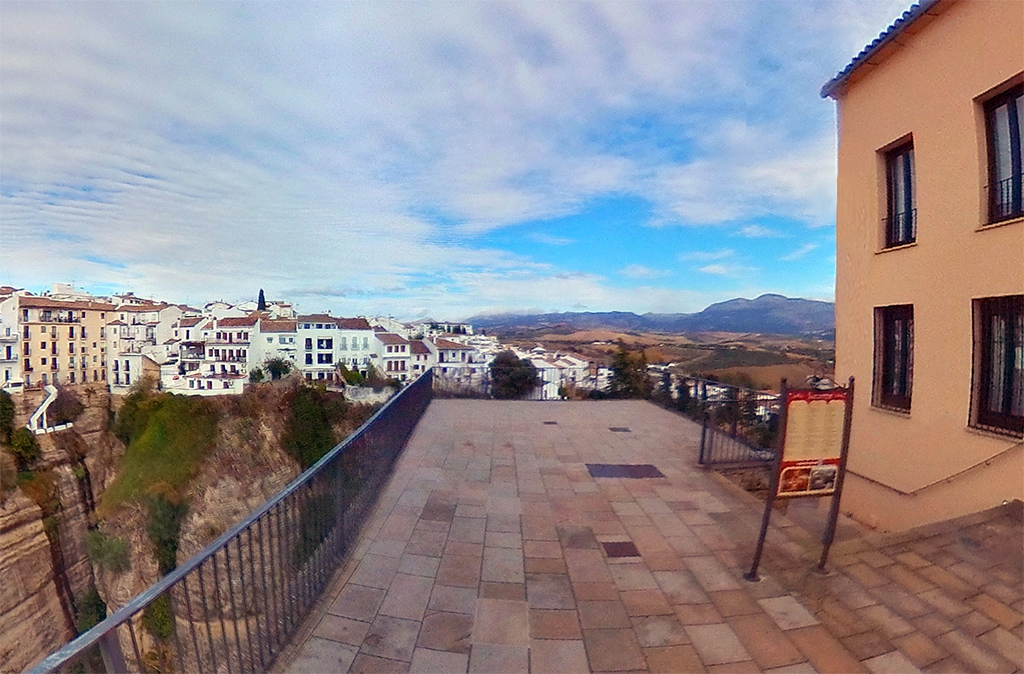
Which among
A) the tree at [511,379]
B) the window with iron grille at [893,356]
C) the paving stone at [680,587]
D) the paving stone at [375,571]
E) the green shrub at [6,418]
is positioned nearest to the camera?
the paving stone at [680,587]

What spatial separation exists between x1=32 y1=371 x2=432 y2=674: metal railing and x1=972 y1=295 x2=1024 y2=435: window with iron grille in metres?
6.07

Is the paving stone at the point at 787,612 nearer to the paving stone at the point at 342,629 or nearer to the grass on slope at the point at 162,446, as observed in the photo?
the paving stone at the point at 342,629

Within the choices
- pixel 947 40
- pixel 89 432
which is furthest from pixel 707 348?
pixel 89 432

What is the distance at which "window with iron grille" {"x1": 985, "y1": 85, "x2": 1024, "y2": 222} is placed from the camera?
4168 millimetres

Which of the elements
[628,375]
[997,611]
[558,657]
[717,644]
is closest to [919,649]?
[997,611]

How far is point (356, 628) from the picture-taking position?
7.97ft

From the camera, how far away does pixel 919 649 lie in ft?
7.30

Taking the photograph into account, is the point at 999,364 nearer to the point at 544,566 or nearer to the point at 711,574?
the point at 711,574

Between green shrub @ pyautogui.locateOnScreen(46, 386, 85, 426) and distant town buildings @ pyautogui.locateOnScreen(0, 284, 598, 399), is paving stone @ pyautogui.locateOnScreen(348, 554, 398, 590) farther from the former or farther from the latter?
green shrub @ pyautogui.locateOnScreen(46, 386, 85, 426)

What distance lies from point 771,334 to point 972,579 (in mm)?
5794

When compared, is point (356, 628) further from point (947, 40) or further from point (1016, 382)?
point (947, 40)

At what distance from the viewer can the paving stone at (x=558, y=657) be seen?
2172 millimetres

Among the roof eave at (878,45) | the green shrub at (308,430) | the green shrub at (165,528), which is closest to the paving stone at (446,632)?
the roof eave at (878,45)

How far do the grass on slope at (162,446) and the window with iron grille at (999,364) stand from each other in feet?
116
